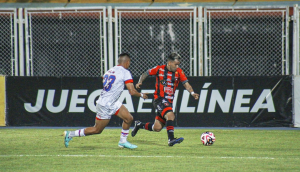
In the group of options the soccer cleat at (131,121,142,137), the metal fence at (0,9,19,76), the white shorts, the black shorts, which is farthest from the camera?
the metal fence at (0,9,19,76)

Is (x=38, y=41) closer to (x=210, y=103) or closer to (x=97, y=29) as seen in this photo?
(x=97, y=29)

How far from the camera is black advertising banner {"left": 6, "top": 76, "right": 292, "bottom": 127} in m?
13.0

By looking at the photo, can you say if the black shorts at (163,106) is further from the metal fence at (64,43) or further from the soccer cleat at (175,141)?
the metal fence at (64,43)

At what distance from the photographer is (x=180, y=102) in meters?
13.3

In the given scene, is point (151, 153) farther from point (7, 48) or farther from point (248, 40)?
point (7, 48)

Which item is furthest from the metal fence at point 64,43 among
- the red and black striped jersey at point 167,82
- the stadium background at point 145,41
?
the red and black striped jersey at point 167,82

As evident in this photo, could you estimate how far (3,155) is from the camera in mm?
7750

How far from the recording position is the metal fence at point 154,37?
Answer: 49.8ft

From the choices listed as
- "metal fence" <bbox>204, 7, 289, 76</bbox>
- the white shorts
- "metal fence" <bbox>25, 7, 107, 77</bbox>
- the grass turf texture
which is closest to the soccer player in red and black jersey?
the grass turf texture

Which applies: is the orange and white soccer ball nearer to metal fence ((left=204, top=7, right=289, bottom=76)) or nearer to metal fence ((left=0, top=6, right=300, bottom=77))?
metal fence ((left=0, top=6, right=300, bottom=77))

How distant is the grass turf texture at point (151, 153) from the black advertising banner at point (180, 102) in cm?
167

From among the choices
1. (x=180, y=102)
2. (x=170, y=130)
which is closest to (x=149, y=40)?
(x=180, y=102)

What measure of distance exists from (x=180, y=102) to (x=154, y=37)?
126 inches

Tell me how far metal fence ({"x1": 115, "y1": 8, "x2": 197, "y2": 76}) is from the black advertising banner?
2.11 metres
